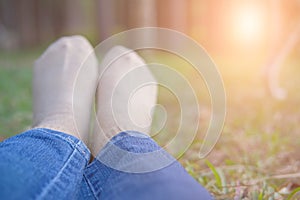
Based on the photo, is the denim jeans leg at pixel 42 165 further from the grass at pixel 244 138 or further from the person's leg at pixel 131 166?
the grass at pixel 244 138

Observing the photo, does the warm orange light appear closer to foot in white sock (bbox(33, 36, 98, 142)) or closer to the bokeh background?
the bokeh background

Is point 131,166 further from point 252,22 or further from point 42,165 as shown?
point 252,22

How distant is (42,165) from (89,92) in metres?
0.73

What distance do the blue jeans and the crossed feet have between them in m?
Result: 0.17

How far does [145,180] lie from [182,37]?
6338 mm

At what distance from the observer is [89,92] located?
147 centimetres

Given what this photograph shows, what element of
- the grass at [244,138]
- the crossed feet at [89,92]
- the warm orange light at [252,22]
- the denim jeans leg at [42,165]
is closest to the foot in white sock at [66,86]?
the crossed feet at [89,92]

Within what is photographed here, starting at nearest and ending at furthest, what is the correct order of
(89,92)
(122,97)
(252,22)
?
1. (122,97)
2. (89,92)
3. (252,22)

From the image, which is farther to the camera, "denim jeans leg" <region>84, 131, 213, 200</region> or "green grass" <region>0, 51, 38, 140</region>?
"green grass" <region>0, 51, 38, 140</region>

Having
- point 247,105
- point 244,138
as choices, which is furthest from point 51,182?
point 247,105

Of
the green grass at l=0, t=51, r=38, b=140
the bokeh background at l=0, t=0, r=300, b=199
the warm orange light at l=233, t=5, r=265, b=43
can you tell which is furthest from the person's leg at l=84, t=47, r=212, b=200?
the warm orange light at l=233, t=5, r=265, b=43

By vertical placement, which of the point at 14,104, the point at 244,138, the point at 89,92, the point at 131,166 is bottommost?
the point at 14,104

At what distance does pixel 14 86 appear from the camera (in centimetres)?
315

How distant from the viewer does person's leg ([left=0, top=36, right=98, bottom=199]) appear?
2.29ft
